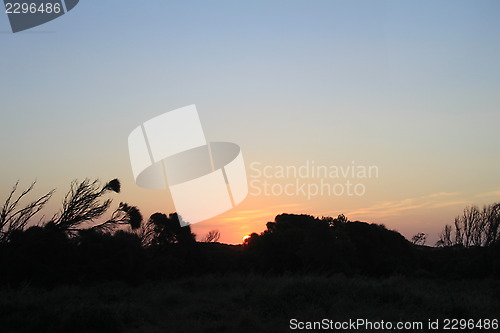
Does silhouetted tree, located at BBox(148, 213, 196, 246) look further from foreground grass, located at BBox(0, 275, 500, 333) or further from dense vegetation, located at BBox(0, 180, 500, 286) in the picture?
foreground grass, located at BBox(0, 275, 500, 333)

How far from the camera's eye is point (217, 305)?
16.7m

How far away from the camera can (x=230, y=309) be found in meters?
16.2

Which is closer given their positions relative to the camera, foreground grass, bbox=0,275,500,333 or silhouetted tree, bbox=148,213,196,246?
foreground grass, bbox=0,275,500,333

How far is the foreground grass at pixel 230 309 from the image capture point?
12938mm

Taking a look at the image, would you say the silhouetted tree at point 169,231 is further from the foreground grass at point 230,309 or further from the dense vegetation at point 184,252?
the foreground grass at point 230,309

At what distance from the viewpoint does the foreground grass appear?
1294 centimetres

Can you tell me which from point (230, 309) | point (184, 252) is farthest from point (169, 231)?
point (230, 309)

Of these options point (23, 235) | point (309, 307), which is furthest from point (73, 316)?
point (23, 235)

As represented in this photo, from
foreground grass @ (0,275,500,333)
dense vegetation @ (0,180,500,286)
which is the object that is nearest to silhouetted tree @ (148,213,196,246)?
dense vegetation @ (0,180,500,286)

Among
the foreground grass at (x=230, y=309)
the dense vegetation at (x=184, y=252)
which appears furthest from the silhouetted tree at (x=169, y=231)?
the foreground grass at (x=230, y=309)

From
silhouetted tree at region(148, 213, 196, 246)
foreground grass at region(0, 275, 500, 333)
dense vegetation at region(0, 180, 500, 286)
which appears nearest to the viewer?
foreground grass at region(0, 275, 500, 333)

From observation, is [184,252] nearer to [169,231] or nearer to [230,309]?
[169,231]

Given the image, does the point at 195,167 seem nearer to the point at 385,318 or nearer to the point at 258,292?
the point at 258,292

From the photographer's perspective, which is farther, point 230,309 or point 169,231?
point 169,231
